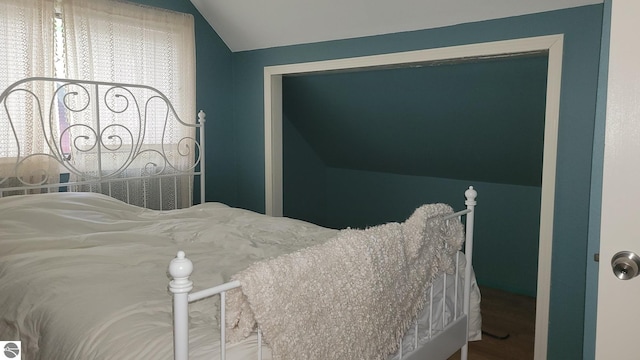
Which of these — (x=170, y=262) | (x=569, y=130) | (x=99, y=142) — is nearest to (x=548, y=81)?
(x=569, y=130)

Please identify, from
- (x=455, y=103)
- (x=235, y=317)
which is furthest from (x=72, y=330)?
(x=455, y=103)

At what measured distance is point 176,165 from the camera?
3361 mm

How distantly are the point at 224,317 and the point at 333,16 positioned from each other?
2.16 meters

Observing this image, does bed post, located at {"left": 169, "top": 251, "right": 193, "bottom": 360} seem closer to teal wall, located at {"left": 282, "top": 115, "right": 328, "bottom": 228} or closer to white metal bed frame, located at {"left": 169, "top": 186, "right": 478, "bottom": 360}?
white metal bed frame, located at {"left": 169, "top": 186, "right": 478, "bottom": 360}

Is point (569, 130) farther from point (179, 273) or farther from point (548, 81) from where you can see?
point (179, 273)

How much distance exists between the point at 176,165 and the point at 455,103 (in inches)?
72.0

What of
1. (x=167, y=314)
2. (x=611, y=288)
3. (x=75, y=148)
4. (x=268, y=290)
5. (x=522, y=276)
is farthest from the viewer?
(x=522, y=276)

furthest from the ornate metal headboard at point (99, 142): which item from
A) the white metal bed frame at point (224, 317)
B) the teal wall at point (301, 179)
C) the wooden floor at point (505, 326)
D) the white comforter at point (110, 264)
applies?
the wooden floor at point (505, 326)

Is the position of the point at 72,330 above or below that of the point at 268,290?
below

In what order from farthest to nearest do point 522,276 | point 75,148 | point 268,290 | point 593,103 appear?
point 522,276
point 75,148
point 593,103
point 268,290

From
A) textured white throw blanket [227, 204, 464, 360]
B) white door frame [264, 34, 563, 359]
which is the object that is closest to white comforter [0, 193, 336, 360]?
textured white throw blanket [227, 204, 464, 360]

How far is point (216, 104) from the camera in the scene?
12.1 feet

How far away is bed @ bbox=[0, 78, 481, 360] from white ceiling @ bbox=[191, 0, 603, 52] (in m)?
0.69

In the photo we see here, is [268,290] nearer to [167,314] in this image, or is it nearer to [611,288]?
[167,314]
